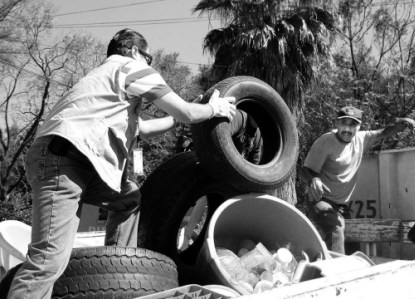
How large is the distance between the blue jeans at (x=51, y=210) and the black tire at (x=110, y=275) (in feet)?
0.44

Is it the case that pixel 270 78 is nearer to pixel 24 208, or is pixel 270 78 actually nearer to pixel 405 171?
pixel 24 208

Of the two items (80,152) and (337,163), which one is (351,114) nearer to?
(337,163)

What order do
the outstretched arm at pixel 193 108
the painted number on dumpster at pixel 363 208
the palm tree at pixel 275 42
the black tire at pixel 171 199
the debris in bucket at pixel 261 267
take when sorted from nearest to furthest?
the outstretched arm at pixel 193 108 → the debris in bucket at pixel 261 267 → the black tire at pixel 171 199 → the painted number on dumpster at pixel 363 208 → the palm tree at pixel 275 42

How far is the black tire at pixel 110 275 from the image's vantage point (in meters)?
2.66

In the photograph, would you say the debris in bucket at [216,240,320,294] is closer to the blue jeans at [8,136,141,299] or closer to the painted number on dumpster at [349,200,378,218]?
the blue jeans at [8,136,141,299]

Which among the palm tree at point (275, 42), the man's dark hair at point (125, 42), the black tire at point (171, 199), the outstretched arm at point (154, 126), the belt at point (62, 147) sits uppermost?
the palm tree at point (275, 42)

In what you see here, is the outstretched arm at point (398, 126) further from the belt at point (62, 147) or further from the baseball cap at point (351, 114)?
the belt at point (62, 147)

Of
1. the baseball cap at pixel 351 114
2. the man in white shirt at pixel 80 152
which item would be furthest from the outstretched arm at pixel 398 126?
the man in white shirt at pixel 80 152

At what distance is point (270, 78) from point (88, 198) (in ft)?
50.0

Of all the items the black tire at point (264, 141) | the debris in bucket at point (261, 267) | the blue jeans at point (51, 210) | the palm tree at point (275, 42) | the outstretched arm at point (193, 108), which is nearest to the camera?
the blue jeans at point (51, 210)

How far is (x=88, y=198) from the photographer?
3006mm

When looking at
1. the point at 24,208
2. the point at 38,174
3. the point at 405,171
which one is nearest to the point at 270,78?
the point at 24,208

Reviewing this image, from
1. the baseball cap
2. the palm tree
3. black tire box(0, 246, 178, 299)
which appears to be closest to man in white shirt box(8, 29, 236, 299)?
black tire box(0, 246, 178, 299)

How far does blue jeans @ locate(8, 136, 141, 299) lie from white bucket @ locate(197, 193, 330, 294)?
92cm
